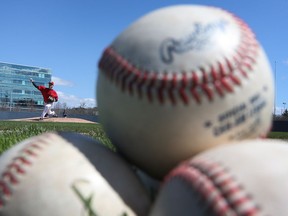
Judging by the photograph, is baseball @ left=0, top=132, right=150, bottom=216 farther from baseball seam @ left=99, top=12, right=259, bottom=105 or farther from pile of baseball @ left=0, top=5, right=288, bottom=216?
baseball seam @ left=99, top=12, right=259, bottom=105

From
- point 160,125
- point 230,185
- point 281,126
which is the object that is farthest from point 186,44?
point 281,126

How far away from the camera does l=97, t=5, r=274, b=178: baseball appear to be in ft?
6.55

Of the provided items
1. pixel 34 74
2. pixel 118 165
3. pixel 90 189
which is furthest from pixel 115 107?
pixel 34 74

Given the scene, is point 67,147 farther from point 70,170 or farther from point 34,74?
point 34,74

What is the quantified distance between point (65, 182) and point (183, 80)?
74 cm

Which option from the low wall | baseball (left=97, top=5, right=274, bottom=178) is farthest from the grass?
the low wall

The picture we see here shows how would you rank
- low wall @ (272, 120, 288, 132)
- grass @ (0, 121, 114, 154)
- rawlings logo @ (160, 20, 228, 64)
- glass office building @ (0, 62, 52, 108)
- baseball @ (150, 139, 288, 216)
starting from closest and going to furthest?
baseball @ (150, 139, 288, 216), rawlings logo @ (160, 20, 228, 64), grass @ (0, 121, 114, 154), low wall @ (272, 120, 288, 132), glass office building @ (0, 62, 52, 108)

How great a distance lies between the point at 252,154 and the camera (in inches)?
69.6

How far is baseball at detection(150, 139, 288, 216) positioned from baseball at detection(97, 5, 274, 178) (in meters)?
0.23

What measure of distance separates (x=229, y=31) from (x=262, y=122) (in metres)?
0.52

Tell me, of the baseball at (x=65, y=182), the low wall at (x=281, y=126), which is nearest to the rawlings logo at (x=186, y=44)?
the baseball at (x=65, y=182)

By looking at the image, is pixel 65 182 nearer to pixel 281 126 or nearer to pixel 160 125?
pixel 160 125

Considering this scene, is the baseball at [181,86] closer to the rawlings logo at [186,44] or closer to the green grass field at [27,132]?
the rawlings logo at [186,44]

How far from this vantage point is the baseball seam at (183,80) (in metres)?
1.98
